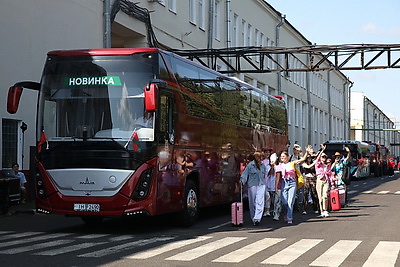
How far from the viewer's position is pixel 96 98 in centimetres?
1343

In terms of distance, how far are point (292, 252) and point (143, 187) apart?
3.61m

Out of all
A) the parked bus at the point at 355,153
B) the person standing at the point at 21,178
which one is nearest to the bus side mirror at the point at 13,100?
the person standing at the point at 21,178

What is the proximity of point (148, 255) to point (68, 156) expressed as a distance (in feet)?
12.2

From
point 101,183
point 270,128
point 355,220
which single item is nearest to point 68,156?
point 101,183

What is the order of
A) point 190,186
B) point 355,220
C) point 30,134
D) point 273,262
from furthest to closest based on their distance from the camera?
1. point 30,134
2. point 355,220
3. point 190,186
4. point 273,262

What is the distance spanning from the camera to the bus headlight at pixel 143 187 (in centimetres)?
1320

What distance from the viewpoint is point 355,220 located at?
1669 centimetres

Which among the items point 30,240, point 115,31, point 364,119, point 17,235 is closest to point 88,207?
point 30,240

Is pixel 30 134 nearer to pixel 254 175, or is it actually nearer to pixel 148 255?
pixel 254 175

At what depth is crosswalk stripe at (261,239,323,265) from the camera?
9.81 meters

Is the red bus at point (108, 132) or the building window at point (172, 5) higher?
the building window at point (172, 5)

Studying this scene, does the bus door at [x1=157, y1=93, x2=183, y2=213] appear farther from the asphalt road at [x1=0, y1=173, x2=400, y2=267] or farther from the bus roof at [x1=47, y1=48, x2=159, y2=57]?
the bus roof at [x1=47, y1=48, x2=159, y2=57]

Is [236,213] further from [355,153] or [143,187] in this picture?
[355,153]

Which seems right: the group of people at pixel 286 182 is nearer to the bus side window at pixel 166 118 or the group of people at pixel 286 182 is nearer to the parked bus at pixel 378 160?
the bus side window at pixel 166 118
